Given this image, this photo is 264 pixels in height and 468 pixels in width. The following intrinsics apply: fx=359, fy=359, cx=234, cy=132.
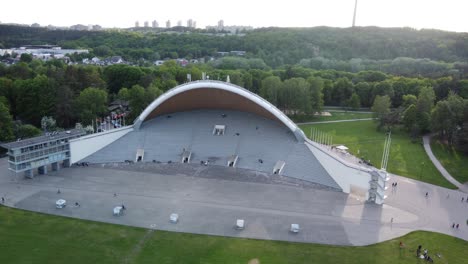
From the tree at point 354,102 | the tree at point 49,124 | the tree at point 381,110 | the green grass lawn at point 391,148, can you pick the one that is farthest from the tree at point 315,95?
the tree at point 49,124

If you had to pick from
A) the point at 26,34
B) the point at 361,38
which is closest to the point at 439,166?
the point at 361,38

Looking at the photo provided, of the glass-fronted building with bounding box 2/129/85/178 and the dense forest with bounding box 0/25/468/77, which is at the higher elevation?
the dense forest with bounding box 0/25/468/77

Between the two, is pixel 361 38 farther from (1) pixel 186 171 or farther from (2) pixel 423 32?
(1) pixel 186 171

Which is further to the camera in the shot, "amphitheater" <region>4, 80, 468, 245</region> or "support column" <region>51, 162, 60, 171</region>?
"support column" <region>51, 162, 60, 171</region>

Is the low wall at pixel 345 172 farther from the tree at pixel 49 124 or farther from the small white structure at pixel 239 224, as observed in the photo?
the tree at pixel 49 124

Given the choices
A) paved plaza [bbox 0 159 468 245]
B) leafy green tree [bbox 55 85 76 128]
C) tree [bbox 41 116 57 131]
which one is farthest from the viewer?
leafy green tree [bbox 55 85 76 128]

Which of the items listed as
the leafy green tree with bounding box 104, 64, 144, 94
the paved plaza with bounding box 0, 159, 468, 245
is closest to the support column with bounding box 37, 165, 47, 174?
the paved plaza with bounding box 0, 159, 468, 245

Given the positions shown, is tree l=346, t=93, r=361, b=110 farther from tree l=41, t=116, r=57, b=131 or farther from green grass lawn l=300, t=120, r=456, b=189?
tree l=41, t=116, r=57, b=131
